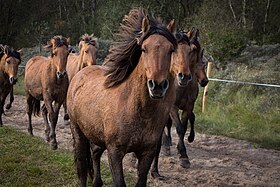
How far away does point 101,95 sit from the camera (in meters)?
4.80

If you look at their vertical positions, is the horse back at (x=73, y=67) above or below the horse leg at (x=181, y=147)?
above

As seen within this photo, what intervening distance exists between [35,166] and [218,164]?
3.38 meters

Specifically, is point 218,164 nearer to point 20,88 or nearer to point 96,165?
point 96,165

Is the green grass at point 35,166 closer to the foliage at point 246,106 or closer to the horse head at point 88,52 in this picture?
the horse head at point 88,52

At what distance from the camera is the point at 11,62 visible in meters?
12.0

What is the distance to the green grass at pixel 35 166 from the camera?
6.26m

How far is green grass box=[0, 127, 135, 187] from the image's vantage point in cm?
626

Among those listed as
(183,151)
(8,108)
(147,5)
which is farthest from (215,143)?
(147,5)

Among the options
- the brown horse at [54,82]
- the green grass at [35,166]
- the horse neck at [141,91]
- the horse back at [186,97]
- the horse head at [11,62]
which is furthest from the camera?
the horse head at [11,62]

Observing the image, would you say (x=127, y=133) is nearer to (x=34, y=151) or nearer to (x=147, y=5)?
(x=34, y=151)

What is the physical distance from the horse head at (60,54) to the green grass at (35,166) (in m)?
1.61

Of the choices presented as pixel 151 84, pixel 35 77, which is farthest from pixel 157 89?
pixel 35 77

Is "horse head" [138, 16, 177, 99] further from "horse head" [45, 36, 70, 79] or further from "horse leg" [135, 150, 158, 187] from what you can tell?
"horse head" [45, 36, 70, 79]

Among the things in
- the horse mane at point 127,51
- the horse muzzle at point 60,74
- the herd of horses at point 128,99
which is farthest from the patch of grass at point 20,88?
the horse mane at point 127,51
